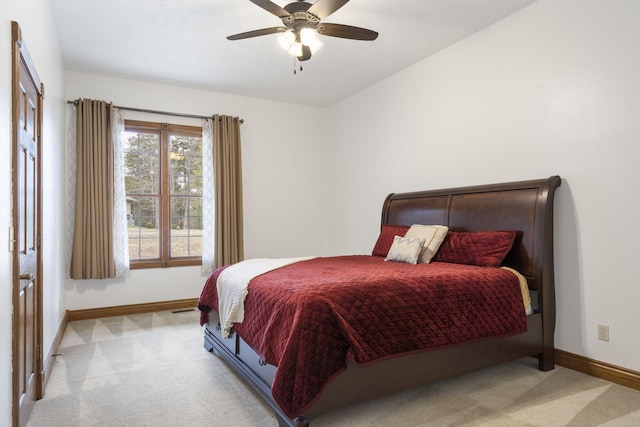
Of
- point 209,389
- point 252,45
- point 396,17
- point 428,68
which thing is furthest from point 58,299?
point 428,68

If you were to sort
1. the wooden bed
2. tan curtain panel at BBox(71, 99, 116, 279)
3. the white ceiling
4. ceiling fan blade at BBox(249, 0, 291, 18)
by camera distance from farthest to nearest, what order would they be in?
tan curtain panel at BBox(71, 99, 116, 279) → the white ceiling → ceiling fan blade at BBox(249, 0, 291, 18) → the wooden bed

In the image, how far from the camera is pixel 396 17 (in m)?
3.45

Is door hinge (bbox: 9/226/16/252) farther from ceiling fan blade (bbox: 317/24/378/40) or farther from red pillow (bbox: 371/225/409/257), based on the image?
red pillow (bbox: 371/225/409/257)

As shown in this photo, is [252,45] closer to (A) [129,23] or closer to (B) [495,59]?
(A) [129,23]

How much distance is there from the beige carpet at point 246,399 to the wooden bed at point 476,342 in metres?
0.13

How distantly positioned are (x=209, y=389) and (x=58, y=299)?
85.9 inches

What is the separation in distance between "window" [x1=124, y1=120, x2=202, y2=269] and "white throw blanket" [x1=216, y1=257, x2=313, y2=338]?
2.22 m

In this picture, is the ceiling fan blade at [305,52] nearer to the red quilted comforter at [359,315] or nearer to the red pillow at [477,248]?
the red quilted comforter at [359,315]

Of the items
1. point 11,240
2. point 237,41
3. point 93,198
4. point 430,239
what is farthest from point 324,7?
point 93,198

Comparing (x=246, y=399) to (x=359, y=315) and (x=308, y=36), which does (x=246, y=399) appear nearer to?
(x=359, y=315)

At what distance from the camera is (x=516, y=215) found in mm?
3146

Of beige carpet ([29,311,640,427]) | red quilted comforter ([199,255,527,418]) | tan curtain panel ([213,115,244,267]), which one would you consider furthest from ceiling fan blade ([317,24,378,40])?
tan curtain panel ([213,115,244,267])

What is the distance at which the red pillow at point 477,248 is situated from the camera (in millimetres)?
3049

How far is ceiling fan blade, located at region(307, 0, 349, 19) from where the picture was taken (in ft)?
8.27
